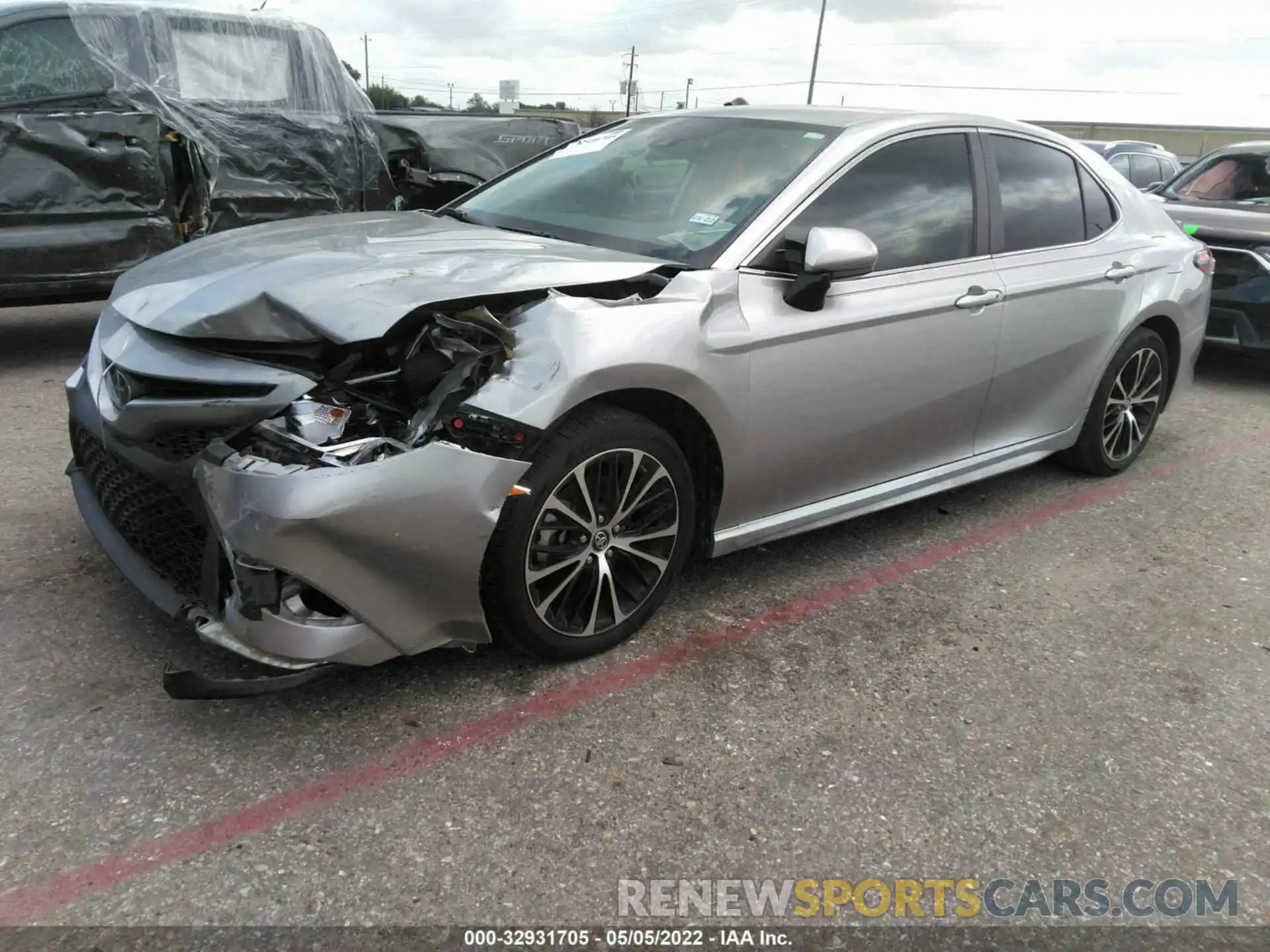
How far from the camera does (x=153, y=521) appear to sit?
8.80ft

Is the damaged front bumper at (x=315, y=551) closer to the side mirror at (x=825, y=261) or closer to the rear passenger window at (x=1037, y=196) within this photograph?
the side mirror at (x=825, y=261)

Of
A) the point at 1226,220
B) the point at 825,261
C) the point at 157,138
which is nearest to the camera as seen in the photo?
the point at 825,261

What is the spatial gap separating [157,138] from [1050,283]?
510cm

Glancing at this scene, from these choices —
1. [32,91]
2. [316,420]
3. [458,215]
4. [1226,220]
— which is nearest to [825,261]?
[316,420]

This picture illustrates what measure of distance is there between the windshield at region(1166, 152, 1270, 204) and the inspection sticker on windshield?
5905mm

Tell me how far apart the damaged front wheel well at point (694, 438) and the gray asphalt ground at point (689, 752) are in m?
0.32

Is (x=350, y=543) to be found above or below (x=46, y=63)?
below

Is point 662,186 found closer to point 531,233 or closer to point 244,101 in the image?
point 531,233

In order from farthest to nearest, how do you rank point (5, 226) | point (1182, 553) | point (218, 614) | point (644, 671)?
point (5, 226) → point (1182, 553) → point (644, 671) → point (218, 614)

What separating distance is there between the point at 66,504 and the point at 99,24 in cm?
352

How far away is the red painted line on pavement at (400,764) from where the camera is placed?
2070 millimetres

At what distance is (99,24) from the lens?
229 inches

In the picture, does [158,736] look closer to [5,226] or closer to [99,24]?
[5,226]

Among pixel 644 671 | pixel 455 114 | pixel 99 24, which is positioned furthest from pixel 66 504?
pixel 455 114
